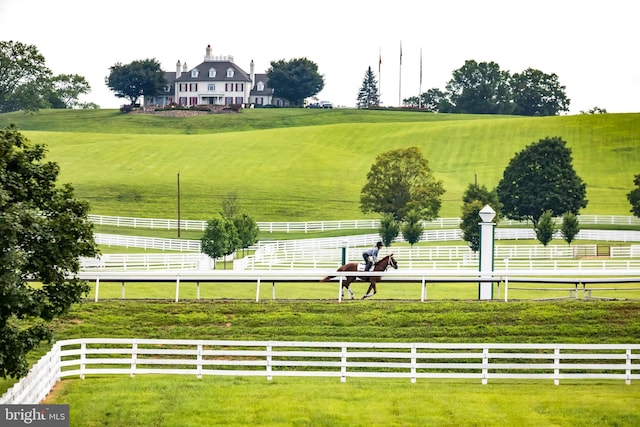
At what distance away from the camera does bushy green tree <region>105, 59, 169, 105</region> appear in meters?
182

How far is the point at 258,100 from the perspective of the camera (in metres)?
196

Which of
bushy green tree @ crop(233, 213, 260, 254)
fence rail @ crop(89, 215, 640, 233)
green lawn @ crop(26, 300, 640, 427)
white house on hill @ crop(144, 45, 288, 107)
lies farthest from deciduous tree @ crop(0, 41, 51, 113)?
green lawn @ crop(26, 300, 640, 427)

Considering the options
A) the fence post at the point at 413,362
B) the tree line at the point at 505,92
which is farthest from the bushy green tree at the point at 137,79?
the fence post at the point at 413,362

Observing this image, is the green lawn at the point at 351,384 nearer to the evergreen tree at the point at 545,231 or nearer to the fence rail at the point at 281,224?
the evergreen tree at the point at 545,231

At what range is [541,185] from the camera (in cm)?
9444

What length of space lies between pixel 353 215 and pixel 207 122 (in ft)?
220

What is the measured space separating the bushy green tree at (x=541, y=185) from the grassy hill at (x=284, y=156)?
7.86 m

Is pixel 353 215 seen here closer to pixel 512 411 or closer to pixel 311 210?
pixel 311 210

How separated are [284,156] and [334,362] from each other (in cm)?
9741

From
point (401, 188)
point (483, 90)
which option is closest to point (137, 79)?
point (483, 90)

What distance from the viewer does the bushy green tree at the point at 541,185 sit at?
307 ft

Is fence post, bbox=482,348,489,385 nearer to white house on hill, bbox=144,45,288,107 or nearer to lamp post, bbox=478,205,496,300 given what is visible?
lamp post, bbox=478,205,496,300

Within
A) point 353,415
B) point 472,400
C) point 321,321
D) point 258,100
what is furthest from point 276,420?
point 258,100

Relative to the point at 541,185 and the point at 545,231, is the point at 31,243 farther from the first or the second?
the point at 541,185
